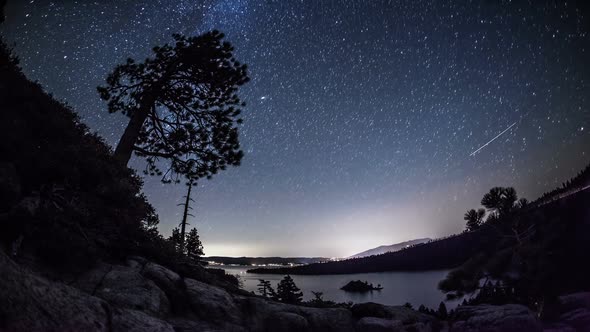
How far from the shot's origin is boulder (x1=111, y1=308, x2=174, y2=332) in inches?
151

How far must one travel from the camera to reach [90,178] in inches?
350

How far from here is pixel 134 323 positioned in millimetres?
4078

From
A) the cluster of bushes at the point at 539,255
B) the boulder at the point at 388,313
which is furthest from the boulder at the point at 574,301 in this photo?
the boulder at the point at 388,313

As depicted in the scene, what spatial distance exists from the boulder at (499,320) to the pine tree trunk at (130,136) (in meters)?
15.2

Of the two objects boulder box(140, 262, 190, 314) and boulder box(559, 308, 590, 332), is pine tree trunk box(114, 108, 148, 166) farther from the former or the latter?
boulder box(559, 308, 590, 332)

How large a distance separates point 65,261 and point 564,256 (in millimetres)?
11579

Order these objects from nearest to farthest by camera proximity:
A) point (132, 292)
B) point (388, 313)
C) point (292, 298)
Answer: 1. point (132, 292)
2. point (388, 313)
3. point (292, 298)

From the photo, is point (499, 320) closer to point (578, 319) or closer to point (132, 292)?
point (578, 319)

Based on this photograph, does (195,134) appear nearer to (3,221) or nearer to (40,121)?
(40,121)

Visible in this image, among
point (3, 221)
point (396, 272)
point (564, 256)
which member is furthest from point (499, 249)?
point (396, 272)

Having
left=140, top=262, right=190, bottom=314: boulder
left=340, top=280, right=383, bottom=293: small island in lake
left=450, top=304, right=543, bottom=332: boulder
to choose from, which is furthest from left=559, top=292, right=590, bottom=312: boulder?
left=340, top=280, right=383, bottom=293: small island in lake

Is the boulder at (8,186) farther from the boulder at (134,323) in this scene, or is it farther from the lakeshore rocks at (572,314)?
the lakeshore rocks at (572,314)

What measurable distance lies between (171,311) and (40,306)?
10.6 feet

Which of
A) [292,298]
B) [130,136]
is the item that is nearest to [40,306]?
[292,298]
